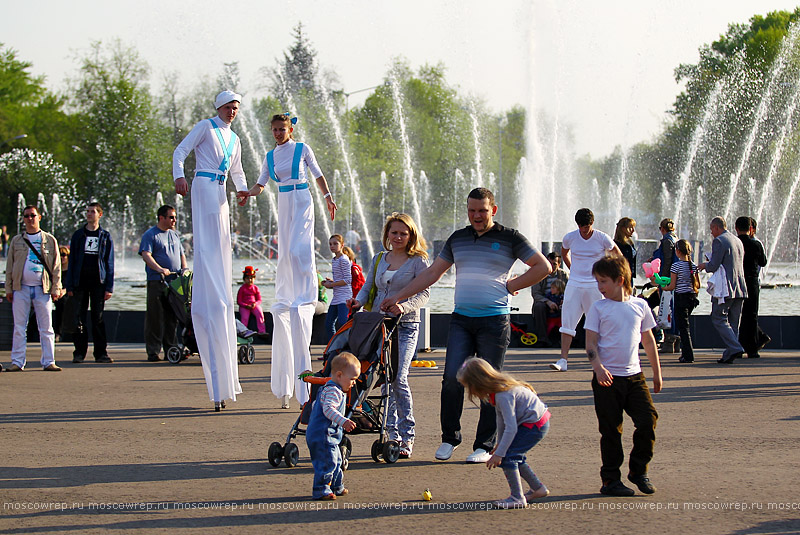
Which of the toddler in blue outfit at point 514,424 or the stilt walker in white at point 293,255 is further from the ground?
the stilt walker in white at point 293,255

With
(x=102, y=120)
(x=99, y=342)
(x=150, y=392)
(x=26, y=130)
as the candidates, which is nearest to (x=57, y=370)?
(x=99, y=342)

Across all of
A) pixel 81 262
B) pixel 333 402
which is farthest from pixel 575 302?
pixel 81 262

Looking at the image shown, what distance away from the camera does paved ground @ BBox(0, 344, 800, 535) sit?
17.2 feet

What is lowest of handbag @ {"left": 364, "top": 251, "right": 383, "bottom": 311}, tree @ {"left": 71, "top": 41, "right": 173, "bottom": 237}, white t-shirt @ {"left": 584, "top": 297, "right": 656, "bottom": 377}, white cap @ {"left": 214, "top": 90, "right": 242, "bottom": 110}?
white t-shirt @ {"left": 584, "top": 297, "right": 656, "bottom": 377}

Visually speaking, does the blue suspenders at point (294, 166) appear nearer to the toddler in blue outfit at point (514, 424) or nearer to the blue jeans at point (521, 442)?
the toddler in blue outfit at point (514, 424)

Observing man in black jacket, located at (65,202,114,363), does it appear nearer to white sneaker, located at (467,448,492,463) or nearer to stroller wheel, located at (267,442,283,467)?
stroller wheel, located at (267,442,283,467)

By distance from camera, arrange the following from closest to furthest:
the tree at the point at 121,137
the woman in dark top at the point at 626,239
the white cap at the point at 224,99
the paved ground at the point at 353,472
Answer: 1. the paved ground at the point at 353,472
2. the white cap at the point at 224,99
3. the woman in dark top at the point at 626,239
4. the tree at the point at 121,137

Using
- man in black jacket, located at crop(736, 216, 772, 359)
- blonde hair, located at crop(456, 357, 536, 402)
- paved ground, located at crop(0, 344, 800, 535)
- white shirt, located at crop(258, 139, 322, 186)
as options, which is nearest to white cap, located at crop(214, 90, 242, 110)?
white shirt, located at crop(258, 139, 322, 186)

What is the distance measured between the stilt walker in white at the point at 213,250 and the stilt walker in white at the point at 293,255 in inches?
11.5

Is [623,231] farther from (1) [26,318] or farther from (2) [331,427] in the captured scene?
(2) [331,427]

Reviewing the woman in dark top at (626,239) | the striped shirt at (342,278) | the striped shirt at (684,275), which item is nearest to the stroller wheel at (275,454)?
the woman in dark top at (626,239)

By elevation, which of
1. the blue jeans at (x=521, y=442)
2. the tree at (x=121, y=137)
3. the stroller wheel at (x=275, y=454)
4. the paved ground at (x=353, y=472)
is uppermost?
the tree at (x=121, y=137)

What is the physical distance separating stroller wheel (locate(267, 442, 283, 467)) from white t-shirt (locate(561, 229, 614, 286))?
5.75 metres

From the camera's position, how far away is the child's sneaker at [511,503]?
5.54m
